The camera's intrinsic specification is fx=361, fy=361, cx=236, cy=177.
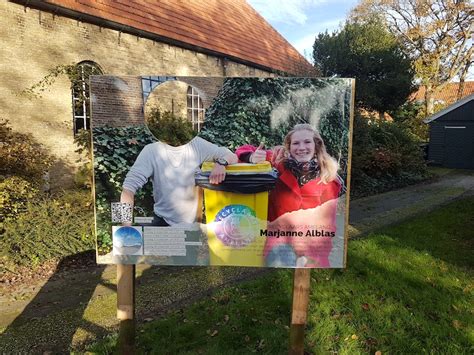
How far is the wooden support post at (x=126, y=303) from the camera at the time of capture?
2787mm

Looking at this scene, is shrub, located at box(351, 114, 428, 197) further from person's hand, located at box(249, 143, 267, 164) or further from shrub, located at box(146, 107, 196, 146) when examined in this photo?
shrub, located at box(146, 107, 196, 146)

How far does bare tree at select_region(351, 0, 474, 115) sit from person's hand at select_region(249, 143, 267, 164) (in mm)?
30825

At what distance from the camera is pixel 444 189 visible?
13.7 metres

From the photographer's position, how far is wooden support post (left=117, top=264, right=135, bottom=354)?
2.79 metres

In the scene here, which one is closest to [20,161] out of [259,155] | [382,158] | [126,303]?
[126,303]

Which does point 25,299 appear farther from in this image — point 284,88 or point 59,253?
point 284,88

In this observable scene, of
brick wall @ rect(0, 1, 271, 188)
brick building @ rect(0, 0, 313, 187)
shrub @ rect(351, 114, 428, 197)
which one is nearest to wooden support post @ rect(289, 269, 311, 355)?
brick building @ rect(0, 0, 313, 187)

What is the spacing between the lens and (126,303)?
2.82 m

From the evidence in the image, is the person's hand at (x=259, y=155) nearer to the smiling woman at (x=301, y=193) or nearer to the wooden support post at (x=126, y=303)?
the smiling woman at (x=301, y=193)

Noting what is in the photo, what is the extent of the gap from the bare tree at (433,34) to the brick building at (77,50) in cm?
1979

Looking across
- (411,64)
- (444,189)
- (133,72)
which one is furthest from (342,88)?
(411,64)

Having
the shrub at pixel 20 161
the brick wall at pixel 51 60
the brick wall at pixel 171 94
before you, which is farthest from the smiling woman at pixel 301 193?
the brick wall at pixel 51 60

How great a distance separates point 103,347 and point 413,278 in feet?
12.7

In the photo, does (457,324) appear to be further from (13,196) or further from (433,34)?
(433,34)
